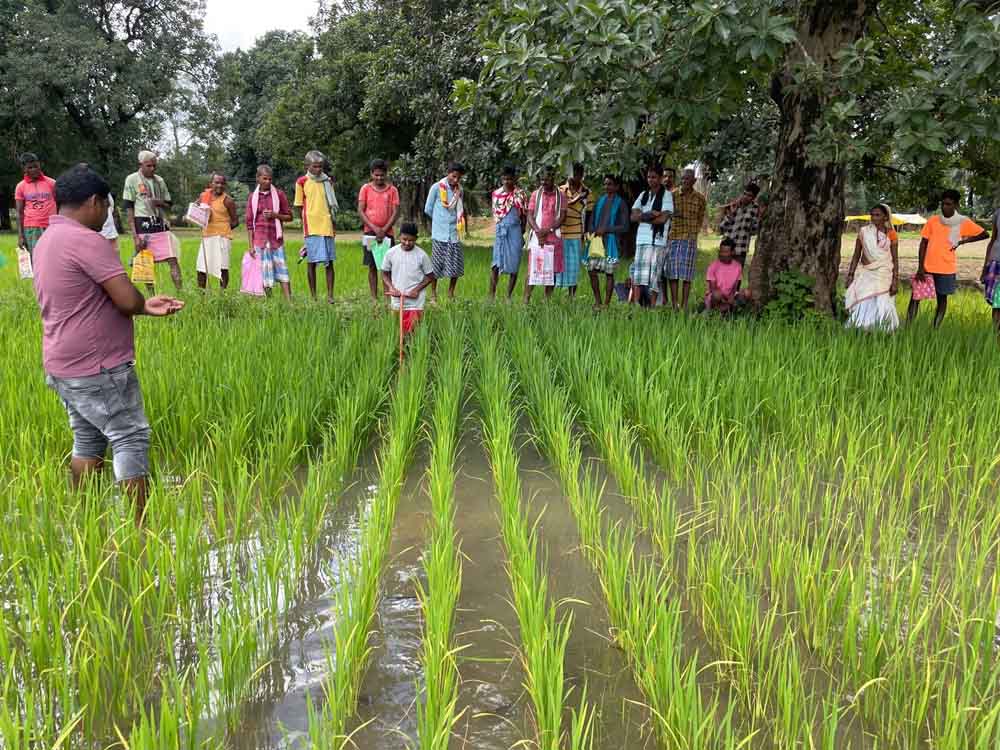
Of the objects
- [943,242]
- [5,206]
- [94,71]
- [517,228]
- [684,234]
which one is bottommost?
[943,242]

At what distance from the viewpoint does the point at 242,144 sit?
123 ft

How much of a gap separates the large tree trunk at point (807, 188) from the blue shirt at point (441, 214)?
305cm

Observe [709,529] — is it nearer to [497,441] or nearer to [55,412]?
[497,441]

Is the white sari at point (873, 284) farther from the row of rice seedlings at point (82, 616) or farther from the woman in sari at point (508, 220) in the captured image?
the row of rice seedlings at point (82, 616)

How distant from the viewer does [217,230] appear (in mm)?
8211

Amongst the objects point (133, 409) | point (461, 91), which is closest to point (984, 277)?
point (461, 91)

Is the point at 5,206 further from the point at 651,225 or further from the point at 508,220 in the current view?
the point at 651,225

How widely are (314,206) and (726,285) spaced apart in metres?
4.19

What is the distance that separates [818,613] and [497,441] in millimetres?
1548

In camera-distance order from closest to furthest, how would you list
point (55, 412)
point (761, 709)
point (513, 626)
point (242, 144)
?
point (761, 709) < point (513, 626) < point (55, 412) < point (242, 144)

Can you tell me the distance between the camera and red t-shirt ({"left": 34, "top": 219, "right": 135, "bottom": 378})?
283cm

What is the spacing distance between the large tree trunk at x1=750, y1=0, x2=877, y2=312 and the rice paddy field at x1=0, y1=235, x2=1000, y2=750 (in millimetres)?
2093

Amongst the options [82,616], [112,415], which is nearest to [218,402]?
[112,415]

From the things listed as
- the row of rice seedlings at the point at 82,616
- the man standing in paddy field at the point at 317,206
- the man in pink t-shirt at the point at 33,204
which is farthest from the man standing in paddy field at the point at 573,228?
the row of rice seedlings at the point at 82,616
